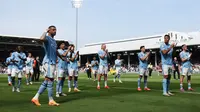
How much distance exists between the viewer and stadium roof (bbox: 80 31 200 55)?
2336 inches

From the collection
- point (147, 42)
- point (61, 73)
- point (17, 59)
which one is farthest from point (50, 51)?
point (147, 42)

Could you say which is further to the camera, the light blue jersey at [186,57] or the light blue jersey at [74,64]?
the light blue jersey at [74,64]

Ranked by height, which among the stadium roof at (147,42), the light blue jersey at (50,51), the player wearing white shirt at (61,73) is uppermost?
the stadium roof at (147,42)

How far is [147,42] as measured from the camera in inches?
2702

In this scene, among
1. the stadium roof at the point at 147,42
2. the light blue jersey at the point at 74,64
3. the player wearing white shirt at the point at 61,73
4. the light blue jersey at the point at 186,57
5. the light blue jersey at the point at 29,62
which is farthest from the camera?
the stadium roof at the point at 147,42

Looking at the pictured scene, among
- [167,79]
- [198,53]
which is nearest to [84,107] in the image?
[167,79]

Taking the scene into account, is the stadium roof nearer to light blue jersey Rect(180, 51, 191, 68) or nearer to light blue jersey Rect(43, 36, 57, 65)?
light blue jersey Rect(180, 51, 191, 68)

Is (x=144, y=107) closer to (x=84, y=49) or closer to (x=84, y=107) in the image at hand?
Answer: (x=84, y=107)

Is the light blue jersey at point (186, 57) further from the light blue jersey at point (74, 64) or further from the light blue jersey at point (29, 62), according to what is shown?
the light blue jersey at point (29, 62)

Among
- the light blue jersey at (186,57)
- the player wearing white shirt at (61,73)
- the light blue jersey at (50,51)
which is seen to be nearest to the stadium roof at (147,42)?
the light blue jersey at (186,57)

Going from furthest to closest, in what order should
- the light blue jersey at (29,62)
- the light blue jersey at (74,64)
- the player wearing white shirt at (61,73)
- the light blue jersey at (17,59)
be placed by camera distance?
the light blue jersey at (29,62) → the light blue jersey at (74,64) → the light blue jersey at (17,59) → the player wearing white shirt at (61,73)

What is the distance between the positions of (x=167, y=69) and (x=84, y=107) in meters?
4.53

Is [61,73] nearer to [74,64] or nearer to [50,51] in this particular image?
[74,64]

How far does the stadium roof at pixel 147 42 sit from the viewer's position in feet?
195
